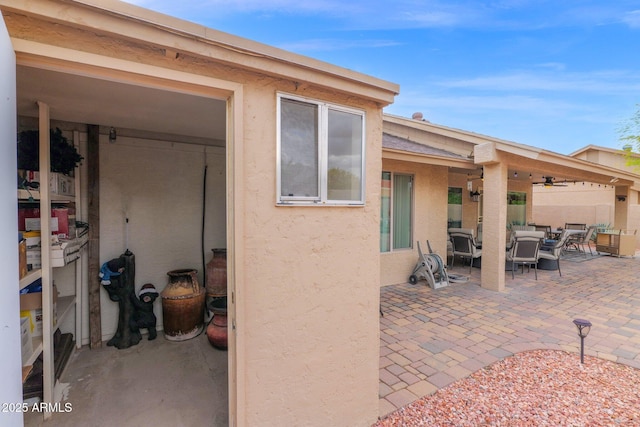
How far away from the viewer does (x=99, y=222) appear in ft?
12.4

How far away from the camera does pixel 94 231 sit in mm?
3693

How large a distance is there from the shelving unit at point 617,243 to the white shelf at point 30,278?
15.8 meters

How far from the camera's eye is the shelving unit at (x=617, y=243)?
10695mm

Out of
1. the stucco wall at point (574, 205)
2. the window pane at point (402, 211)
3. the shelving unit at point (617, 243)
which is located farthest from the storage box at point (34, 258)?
the stucco wall at point (574, 205)

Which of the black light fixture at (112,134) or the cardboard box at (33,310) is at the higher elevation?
the black light fixture at (112,134)

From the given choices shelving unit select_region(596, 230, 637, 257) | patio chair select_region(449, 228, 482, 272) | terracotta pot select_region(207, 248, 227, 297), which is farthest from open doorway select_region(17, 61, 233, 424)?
shelving unit select_region(596, 230, 637, 257)

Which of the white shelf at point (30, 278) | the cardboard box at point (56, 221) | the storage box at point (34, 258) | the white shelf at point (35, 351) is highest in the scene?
the cardboard box at point (56, 221)

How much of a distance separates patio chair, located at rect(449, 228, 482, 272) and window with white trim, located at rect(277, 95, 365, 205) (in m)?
6.30

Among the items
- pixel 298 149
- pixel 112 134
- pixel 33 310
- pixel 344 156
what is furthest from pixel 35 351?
pixel 344 156

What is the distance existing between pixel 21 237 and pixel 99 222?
1.41 meters

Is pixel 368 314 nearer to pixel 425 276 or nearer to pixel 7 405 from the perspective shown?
pixel 7 405

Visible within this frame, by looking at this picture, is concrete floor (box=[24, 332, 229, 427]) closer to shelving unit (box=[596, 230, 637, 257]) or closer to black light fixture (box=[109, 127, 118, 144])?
black light fixture (box=[109, 127, 118, 144])

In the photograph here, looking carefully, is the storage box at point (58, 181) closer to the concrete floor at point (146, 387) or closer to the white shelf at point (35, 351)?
the white shelf at point (35, 351)

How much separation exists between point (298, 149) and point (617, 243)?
14.3 metres
